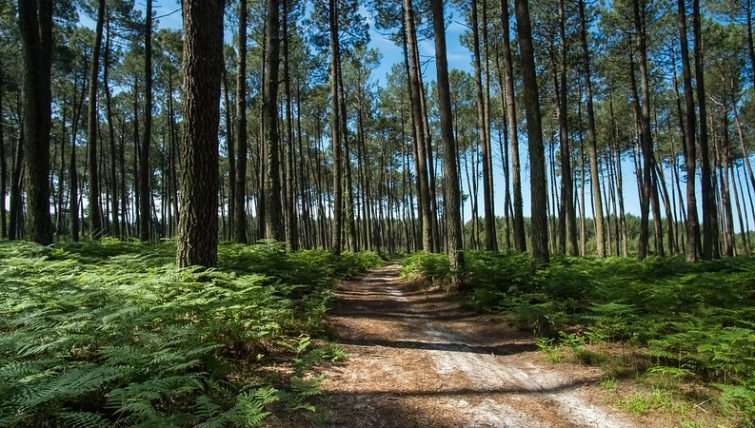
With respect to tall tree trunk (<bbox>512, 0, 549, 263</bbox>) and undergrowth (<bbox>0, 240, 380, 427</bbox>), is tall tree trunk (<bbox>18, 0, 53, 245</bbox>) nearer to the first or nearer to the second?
undergrowth (<bbox>0, 240, 380, 427</bbox>)

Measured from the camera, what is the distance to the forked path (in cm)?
303

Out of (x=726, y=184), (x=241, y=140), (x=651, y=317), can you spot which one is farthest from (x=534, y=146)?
(x=726, y=184)

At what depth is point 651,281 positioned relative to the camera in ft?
20.9

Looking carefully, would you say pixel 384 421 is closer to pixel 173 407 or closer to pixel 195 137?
pixel 173 407

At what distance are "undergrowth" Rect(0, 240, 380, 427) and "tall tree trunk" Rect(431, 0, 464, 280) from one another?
388 cm

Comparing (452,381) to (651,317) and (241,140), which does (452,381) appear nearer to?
(651,317)

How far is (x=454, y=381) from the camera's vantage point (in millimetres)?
3742

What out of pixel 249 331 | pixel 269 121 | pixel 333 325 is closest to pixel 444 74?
pixel 269 121

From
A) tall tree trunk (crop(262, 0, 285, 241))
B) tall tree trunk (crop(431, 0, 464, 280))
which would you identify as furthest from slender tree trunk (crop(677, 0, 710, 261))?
tall tree trunk (crop(262, 0, 285, 241))

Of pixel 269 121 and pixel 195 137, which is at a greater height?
pixel 269 121

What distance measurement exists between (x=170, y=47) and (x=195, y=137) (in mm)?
18687

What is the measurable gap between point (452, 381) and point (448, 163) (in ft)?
19.5

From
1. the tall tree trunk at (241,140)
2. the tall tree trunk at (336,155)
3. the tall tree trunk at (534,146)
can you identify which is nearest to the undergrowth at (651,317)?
the tall tree trunk at (534,146)

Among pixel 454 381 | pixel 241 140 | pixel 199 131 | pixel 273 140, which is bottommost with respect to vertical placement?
pixel 454 381
